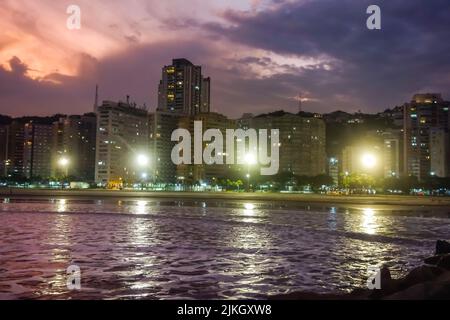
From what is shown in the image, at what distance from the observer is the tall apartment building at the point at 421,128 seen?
171 meters

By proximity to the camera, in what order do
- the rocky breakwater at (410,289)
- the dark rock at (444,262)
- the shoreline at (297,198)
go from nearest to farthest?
the rocky breakwater at (410,289)
the dark rock at (444,262)
the shoreline at (297,198)

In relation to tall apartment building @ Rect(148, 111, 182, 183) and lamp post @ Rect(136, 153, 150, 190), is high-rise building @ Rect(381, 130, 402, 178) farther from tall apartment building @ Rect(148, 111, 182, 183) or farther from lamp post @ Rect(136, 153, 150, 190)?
lamp post @ Rect(136, 153, 150, 190)

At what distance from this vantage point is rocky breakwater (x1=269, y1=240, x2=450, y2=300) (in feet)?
25.2

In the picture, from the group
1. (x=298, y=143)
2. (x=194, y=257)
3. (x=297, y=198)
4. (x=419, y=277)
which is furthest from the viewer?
(x=298, y=143)

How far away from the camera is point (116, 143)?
7190 inches

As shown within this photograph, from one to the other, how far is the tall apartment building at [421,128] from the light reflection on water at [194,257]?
157m

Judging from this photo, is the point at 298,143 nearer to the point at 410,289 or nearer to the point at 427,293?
the point at 410,289

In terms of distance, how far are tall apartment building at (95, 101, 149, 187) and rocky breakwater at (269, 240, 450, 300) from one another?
551 feet

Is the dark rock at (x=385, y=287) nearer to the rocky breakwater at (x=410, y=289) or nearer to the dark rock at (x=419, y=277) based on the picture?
the rocky breakwater at (x=410, y=289)

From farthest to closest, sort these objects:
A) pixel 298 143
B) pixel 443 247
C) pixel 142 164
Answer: pixel 298 143
pixel 142 164
pixel 443 247

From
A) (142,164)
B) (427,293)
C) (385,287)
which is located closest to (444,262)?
(385,287)

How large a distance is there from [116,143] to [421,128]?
10936 cm

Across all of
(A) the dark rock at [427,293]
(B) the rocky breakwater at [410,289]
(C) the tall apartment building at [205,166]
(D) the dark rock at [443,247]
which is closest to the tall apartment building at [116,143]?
(C) the tall apartment building at [205,166]

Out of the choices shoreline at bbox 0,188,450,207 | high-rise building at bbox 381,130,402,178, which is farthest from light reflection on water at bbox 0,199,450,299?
high-rise building at bbox 381,130,402,178
